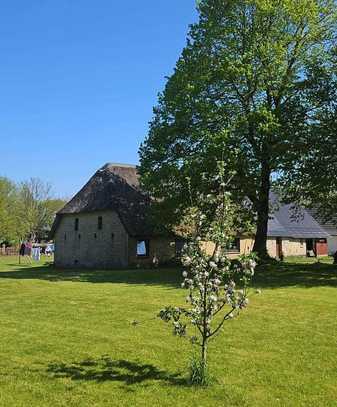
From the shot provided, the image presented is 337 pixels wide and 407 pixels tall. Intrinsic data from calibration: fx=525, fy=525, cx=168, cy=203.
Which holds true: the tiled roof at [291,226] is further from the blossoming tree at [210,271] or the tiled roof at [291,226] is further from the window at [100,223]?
the blossoming tree at [210,271]

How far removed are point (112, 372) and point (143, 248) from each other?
3062 centimetres

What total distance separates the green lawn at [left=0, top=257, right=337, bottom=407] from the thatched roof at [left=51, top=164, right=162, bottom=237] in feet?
71.8

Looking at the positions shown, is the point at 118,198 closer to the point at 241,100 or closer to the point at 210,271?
the point at 241,100

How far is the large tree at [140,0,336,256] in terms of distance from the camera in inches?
1085

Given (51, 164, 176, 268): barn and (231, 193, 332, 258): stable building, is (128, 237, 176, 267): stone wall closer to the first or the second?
(51, 164, 176, 268): barn

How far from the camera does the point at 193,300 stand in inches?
307

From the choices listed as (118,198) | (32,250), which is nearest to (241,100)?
(118,198)

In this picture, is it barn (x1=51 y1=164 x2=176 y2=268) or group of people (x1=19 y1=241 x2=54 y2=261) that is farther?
group of people (x1=19 y1=241 x2=54 y2=261)

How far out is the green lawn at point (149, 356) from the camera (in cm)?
732

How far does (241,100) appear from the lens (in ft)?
100.0

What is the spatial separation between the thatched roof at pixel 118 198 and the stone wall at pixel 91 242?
0.67 metres

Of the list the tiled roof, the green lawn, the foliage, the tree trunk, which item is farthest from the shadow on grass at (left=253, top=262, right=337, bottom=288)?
the foliage

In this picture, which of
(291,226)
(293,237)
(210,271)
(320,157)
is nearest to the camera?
(210,271)

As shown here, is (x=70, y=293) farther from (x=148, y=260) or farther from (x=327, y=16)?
(x=327, y=16)
